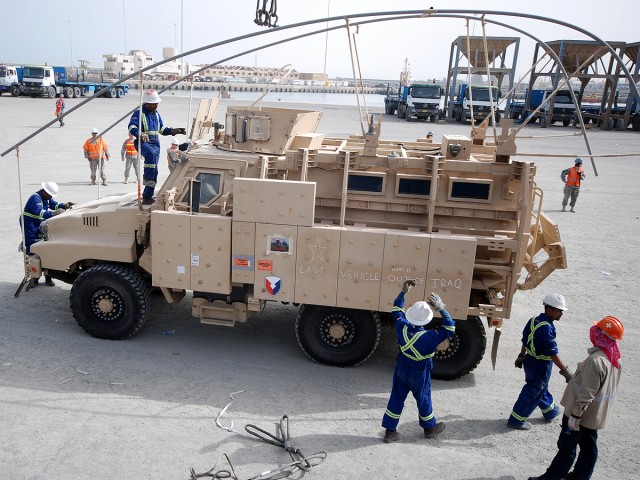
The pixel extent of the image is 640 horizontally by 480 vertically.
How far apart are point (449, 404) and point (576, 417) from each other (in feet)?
6.10

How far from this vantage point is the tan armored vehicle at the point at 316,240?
6859 millimetres

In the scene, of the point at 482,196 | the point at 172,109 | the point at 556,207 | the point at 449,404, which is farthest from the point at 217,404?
the point at 172,109

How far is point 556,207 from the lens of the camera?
1700cm

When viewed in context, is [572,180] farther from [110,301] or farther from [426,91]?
[426,91]

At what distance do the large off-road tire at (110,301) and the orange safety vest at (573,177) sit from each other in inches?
482

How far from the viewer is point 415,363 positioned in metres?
5.64

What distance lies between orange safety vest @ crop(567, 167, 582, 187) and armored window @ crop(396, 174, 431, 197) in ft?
32.3

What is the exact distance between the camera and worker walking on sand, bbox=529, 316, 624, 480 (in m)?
4.98

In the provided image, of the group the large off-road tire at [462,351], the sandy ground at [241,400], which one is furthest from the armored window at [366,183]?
the sandy ground at [241,400]

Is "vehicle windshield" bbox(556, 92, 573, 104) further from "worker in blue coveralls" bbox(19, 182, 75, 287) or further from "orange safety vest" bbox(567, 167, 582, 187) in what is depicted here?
"worker in blue coveralls" bbox(19, 182, 75, 287)

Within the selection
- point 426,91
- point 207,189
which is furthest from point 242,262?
point 426,91

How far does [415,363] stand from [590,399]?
1.53m

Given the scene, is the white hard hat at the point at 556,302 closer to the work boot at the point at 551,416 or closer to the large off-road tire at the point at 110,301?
the work boot at the point at 551,416

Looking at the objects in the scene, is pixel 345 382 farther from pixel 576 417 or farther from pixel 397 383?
pixel 576 417
